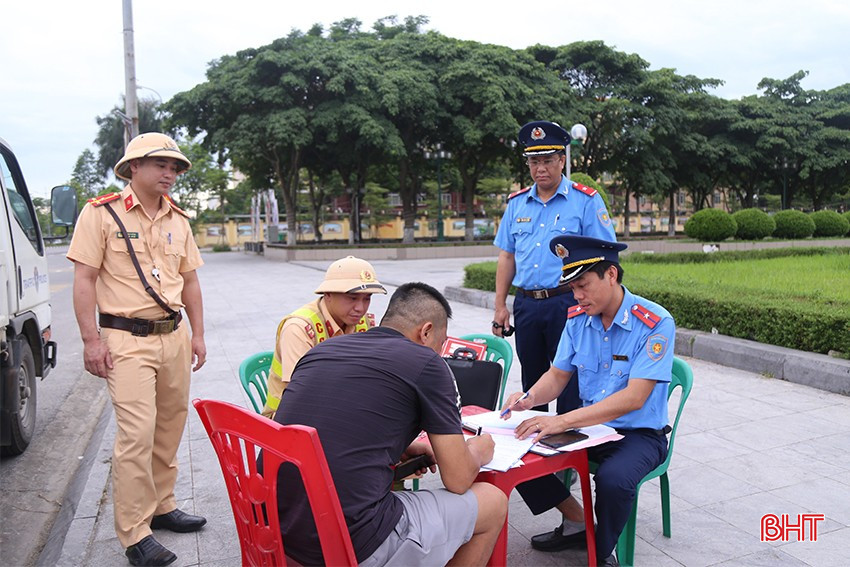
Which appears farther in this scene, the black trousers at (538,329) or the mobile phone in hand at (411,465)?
the black trousers at (538,329)

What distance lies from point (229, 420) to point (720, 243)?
24.0 meters

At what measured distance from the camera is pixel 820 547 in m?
2.86

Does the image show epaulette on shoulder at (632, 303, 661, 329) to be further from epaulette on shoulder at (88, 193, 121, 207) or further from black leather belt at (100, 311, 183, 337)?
epaulette on shoulder at (88, 193, 121, 207)

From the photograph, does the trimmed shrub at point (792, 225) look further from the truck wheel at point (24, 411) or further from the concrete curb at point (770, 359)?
the truck wheel at point (24, 411)

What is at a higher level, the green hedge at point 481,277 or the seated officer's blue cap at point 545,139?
the seated officer's blue cap at point 545,139

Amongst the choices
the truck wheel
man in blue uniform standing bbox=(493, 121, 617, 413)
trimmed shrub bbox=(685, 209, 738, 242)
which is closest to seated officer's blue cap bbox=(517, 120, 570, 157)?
man in blue uniform standing bbox=(493, 121, 617, 413)

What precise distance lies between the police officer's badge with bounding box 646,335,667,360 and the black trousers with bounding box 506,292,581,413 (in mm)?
1049

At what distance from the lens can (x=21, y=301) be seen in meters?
4.48

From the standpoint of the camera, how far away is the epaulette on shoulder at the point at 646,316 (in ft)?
8.70

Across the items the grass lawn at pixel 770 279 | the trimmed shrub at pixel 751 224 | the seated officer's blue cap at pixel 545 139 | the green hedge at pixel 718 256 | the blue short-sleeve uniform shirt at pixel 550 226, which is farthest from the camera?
the trimmed shrub at pixel 751 224

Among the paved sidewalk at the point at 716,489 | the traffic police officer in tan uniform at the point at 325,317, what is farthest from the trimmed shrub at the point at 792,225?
the traffic police officer in tan uniform at the point at 325,317

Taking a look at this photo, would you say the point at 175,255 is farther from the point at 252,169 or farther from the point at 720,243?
the point at 252,169

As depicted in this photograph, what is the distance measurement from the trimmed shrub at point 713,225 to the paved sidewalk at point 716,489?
17.3 metres

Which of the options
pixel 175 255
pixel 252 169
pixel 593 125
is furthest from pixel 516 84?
pixel 175 255
